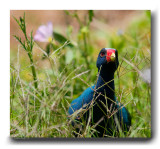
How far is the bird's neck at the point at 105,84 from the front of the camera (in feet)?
6.54

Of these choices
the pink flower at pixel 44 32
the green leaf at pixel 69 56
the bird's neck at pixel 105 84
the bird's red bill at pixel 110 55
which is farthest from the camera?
the green leaf at pixel 69 56

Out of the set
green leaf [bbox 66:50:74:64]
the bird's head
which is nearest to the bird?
the bird's head

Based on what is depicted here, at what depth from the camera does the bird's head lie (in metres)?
1.90

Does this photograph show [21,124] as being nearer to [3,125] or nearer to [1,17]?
[3,125]

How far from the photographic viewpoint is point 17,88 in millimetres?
2238

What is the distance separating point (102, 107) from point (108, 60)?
0.34 m

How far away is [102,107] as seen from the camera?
79.8 inches

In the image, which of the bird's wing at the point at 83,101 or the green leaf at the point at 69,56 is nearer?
the bird's wing at the point at 83,101

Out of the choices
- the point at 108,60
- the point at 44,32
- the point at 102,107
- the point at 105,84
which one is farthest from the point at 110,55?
the point at 44,32

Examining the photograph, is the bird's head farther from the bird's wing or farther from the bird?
the bird's wing

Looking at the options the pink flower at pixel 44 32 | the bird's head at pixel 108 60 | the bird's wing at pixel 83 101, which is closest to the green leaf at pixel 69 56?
the pink flower at pixel 44 32

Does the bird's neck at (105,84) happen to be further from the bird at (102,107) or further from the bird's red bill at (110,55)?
the bird's red bill at (110,55)

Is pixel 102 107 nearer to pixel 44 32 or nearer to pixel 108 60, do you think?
pixel 108 60

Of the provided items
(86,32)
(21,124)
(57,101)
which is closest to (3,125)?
(21,124)
